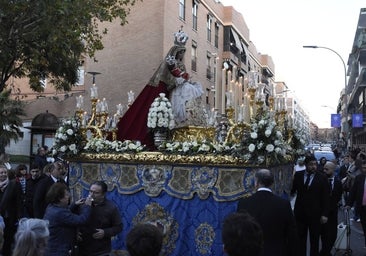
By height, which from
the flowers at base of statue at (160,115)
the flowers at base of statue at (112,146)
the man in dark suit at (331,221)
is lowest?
the man in dark suit at (331,221)

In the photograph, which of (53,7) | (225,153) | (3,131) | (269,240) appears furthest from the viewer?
(3,131)

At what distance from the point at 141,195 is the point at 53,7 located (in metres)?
7.20

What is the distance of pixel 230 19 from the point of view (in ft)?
125

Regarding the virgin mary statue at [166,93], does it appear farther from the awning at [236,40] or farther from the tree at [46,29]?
the awning at [236,40]

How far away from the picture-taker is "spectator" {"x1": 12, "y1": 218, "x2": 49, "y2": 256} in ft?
11.4

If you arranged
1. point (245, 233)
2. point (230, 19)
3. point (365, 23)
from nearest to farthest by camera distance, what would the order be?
point (245, 233), point (230, 19), point (365, 23)

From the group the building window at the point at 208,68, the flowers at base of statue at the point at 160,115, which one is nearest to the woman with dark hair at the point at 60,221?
the flowers at base of statue at the point at 160,115

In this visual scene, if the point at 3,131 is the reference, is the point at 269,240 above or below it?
below

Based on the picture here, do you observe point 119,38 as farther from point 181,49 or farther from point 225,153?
point 225,153

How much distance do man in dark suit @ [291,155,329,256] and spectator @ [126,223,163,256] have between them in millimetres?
5204

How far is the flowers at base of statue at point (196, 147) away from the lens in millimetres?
7523

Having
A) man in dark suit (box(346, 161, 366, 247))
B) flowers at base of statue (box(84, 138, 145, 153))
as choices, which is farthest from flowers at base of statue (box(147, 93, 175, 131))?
man in dark suit (box(346, 161, 366, 247))

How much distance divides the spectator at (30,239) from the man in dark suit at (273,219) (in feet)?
7.56

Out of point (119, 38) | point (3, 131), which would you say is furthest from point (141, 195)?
point (119, 38)
